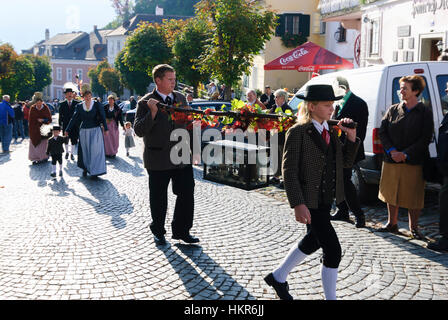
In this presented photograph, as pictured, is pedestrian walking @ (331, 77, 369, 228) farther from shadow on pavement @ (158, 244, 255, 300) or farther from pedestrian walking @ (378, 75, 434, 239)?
shadow on pavement @ (158, 244, 255, 300)

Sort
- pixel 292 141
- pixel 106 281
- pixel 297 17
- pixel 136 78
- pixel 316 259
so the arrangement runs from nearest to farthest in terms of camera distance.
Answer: pixel 292 141, pixel 106 281, pixel 316 259, pixel 297 17, pixel 136 78

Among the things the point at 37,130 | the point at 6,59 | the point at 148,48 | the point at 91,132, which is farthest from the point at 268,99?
the point at 6,59

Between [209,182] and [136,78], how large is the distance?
4659 cm

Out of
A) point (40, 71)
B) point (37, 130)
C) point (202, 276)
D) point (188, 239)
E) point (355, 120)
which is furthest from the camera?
point (40, 71)

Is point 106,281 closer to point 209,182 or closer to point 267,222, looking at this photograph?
point 267,222

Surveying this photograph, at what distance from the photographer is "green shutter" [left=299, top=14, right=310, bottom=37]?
1294 inches

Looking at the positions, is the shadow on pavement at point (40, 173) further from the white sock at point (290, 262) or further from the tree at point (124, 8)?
the tree at point (124, 8)

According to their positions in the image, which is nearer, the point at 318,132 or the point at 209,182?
the point at 318,132

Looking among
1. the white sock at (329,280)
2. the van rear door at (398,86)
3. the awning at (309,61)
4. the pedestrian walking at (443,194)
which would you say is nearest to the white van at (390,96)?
the van rear door at (398,86)

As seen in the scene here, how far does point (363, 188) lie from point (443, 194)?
6.81 feet

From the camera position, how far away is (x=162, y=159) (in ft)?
20.4

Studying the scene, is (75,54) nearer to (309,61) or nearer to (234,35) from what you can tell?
(234,35)

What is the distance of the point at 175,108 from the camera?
6.12 meters
